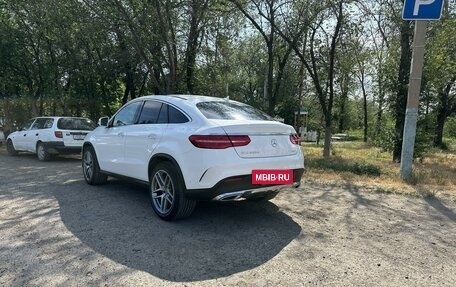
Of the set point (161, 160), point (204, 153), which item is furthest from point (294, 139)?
point (161, 160)

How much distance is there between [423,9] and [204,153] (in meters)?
5.93

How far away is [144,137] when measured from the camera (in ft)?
18.0

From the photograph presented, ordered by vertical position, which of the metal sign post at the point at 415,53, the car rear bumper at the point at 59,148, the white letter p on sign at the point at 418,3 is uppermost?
the white letter p on sign at the point at 418,3

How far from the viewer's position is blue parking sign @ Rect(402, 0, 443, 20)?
7457 millimetres

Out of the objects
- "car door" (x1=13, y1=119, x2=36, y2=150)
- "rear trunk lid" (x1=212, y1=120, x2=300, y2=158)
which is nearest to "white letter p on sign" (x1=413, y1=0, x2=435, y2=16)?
"rear trunk lid" (x1=212, y1=120, x2=300, y2=158)

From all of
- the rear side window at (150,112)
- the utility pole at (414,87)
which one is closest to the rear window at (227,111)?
the rear side window at (150,112)

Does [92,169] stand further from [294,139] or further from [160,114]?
[294,139]

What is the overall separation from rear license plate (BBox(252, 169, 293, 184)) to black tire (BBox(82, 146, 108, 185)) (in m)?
3.52

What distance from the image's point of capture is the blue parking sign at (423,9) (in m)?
7.46

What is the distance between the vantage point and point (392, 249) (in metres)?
4.18

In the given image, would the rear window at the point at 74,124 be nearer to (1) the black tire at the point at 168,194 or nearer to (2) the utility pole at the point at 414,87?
(1) the black tire at the point at 168,194

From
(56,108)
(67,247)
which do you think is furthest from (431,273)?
(56,108)

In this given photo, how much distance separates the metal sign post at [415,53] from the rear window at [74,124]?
29.6 ft

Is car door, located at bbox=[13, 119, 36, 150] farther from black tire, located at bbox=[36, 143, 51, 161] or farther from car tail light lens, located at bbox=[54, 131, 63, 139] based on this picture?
car tail light lens, located at bbox=[54, 131, 63, 139]
